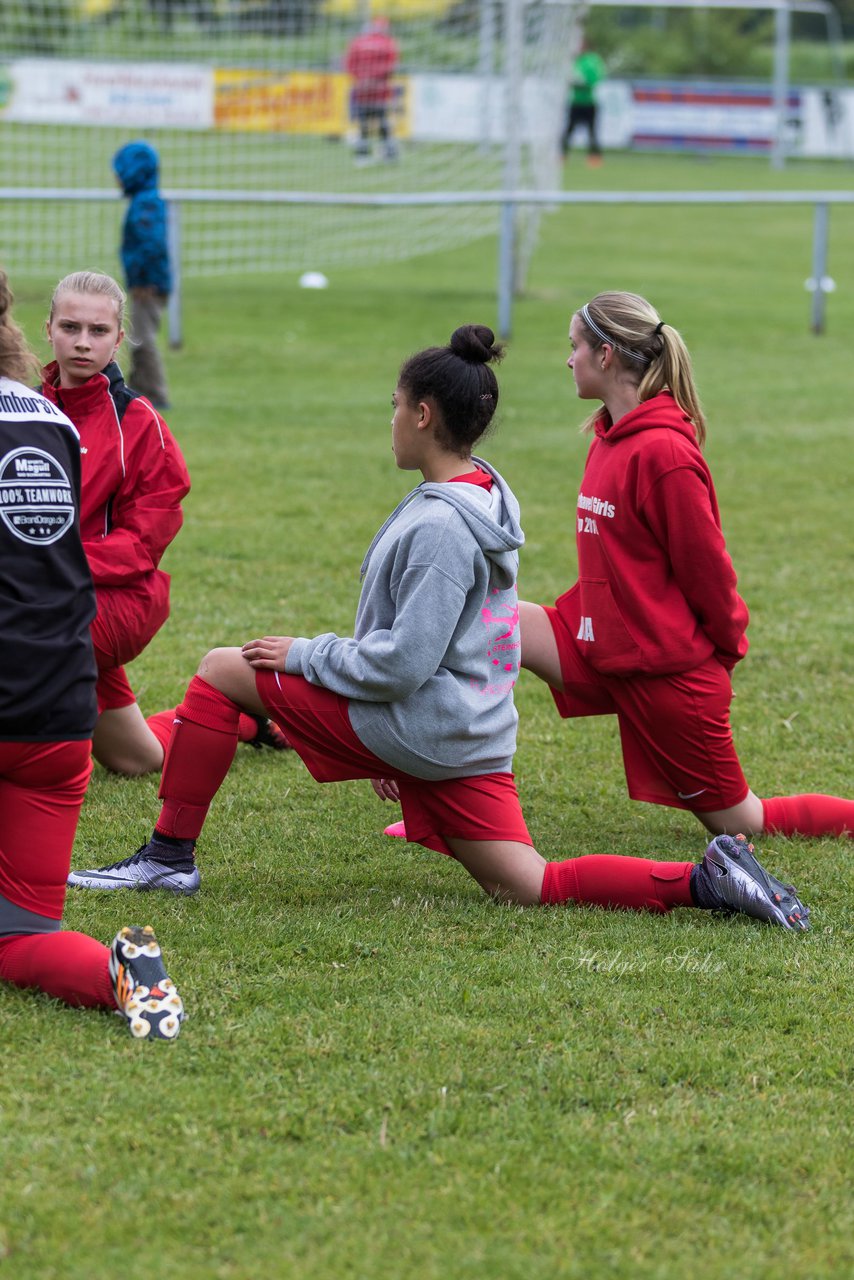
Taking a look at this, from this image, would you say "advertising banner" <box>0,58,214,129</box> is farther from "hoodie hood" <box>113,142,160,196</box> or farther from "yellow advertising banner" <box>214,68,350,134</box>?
"hoodie hood" <box>113,142,160,196</box>

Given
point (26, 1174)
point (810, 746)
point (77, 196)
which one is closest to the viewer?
point (26, 1174)

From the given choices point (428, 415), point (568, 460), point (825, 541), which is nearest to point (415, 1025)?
point (428, 415)

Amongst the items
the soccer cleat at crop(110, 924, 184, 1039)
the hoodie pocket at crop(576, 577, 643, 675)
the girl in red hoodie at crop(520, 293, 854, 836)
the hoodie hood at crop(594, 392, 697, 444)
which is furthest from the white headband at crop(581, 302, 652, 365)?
the soccer cleat at crop(110, 924, 184, 1039)

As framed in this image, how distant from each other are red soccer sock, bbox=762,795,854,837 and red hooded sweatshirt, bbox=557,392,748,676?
0.46m

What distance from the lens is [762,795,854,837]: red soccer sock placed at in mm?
4578

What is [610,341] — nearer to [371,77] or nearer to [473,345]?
[473,345]

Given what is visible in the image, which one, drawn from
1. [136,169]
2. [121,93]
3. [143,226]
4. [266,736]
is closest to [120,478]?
[266,736]

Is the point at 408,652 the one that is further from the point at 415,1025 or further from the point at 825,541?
the point at 825,541

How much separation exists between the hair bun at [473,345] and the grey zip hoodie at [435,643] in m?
0.29

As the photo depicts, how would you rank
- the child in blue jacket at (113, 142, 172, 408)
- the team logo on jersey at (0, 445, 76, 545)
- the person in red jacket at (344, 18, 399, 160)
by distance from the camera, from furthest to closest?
the person in red jacket at (344, 18, 399, 160) < the child in blue jacket at (113, 142, 172, 408) < the team logo on jersey at (0, 445, 76, 545)

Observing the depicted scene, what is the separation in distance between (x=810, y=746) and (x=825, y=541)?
2.94m

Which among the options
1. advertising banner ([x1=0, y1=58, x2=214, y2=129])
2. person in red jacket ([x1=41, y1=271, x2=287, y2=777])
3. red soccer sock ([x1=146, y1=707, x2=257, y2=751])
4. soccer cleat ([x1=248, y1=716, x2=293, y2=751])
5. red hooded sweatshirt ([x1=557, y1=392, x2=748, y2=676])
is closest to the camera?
red hooded sweatshirt ([x1=557, y1=392, x2=748, y2=676])

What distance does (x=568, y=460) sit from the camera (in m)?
9.91

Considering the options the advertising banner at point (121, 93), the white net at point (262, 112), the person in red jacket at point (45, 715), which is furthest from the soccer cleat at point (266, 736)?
the advertising banner at point (121, 93)
